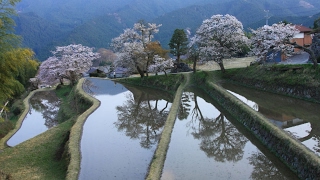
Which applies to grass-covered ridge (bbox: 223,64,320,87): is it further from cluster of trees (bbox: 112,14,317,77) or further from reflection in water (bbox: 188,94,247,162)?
reflection in water (bbox: 188,94,247,162)

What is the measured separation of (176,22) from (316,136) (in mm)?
114614

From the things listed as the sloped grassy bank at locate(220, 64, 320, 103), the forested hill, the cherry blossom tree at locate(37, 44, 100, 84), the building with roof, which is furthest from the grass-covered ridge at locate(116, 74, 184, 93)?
the forested hill

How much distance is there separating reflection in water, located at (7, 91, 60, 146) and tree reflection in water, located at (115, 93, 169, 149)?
6.35m

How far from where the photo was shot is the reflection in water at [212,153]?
1030cm

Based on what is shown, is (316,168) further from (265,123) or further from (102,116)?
(102,116)

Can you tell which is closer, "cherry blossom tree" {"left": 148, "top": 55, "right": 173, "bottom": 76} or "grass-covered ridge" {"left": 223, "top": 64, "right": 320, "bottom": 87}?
"grass-covered ridge" {"left": 223, "top": 64, "right": 320, "bottom": 87}

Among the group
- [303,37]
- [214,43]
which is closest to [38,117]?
[214,43]

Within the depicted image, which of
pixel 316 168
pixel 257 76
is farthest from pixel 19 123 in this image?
pixel 316 168

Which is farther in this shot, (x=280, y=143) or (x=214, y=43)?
(x=214, y=43)

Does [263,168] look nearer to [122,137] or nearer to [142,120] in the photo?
[122,137]

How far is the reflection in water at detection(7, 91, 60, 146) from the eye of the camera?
20227mm

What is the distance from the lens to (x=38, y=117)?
26359mm

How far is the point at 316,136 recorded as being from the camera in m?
12.1

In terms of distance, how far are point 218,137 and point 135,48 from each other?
22.0 meters
